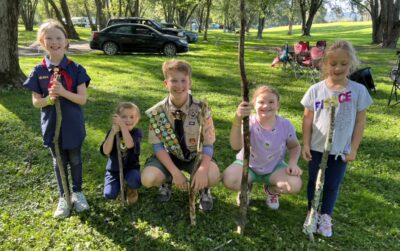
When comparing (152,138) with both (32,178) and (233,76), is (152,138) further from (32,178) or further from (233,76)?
(233,76)

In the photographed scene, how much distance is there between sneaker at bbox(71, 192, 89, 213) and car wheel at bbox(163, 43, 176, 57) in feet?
47.1

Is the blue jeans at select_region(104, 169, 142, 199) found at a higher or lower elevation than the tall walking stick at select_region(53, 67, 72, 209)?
lower

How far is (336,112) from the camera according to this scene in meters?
3.16

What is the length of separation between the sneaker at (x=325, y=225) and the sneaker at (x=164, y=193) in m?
1.53

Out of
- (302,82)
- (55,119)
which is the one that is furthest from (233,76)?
(55,119)

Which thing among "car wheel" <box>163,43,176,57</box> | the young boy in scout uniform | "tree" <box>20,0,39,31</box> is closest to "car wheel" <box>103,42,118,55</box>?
"car wheel" <box>163,43,176,57</box>

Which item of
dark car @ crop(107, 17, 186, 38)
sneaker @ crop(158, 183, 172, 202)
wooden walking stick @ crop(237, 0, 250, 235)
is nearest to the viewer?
wooden walking stick @ crop(237, 0, 250, 235)

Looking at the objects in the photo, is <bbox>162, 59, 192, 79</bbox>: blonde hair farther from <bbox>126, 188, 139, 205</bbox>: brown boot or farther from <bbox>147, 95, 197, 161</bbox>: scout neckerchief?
<bbox>126, 188, 139, 205</bbox>: brown boot

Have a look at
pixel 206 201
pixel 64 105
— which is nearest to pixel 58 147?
pixel 64 105

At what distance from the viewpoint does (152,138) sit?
3.63 meters

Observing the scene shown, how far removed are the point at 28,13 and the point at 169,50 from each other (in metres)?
32.8

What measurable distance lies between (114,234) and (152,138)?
942 millimetres

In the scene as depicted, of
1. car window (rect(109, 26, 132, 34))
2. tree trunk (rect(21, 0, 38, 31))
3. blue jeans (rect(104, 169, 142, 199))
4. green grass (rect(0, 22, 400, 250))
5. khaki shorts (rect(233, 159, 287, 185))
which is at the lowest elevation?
green grass (rect(0, 22, 400, 250))

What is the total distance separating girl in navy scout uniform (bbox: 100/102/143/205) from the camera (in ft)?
12.1
